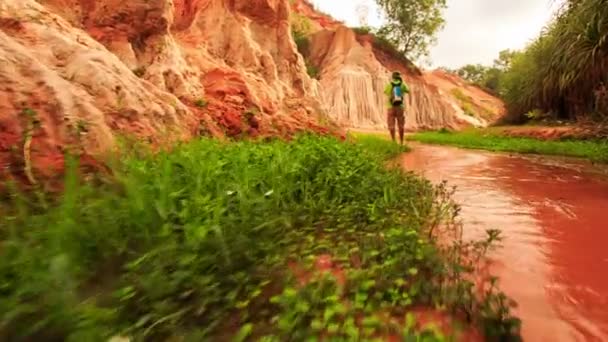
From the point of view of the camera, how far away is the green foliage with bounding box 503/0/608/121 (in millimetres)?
9344

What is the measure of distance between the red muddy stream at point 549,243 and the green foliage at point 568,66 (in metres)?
3.62

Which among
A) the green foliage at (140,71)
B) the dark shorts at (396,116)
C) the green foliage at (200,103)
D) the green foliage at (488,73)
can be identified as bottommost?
the dark shorts at (396,116)

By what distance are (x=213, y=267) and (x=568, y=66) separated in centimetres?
1363

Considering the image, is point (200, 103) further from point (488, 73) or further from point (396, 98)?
point (488, 73)

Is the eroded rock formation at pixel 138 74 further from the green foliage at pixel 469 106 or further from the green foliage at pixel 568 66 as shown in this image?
the green foliage at pixel 469 106

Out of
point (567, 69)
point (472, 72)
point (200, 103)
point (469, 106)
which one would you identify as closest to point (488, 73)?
point (472, 72)

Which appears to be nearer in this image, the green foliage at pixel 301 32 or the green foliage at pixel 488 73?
the green foliage at pixel 301 32

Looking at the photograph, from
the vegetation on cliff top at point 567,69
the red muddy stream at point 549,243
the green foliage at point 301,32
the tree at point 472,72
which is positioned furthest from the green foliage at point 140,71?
the tree at point 472,72

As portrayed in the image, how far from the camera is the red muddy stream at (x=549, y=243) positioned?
5.19 feet

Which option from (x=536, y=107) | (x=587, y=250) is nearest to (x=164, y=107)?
(x=587, y=250)

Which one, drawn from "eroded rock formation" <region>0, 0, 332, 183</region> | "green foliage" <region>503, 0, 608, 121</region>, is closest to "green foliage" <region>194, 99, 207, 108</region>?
"eroded rock formation" <region>0, 0, 332, 183</region>

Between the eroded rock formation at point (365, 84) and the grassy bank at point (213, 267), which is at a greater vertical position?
the eroded rock formation at point (365, 84)

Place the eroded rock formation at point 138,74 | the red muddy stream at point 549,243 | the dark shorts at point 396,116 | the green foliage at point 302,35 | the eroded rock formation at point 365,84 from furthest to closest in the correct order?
the green foliage at point 302,35 → the eroded rock formation at point 365,84 → the dark shorts at point 396,116 → the eroded rock formation at point 138,74 → the red muddy stream at point 549,243

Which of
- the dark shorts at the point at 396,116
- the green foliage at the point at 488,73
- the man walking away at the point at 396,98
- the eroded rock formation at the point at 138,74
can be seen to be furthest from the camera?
the green foliage at the point at 488,73
